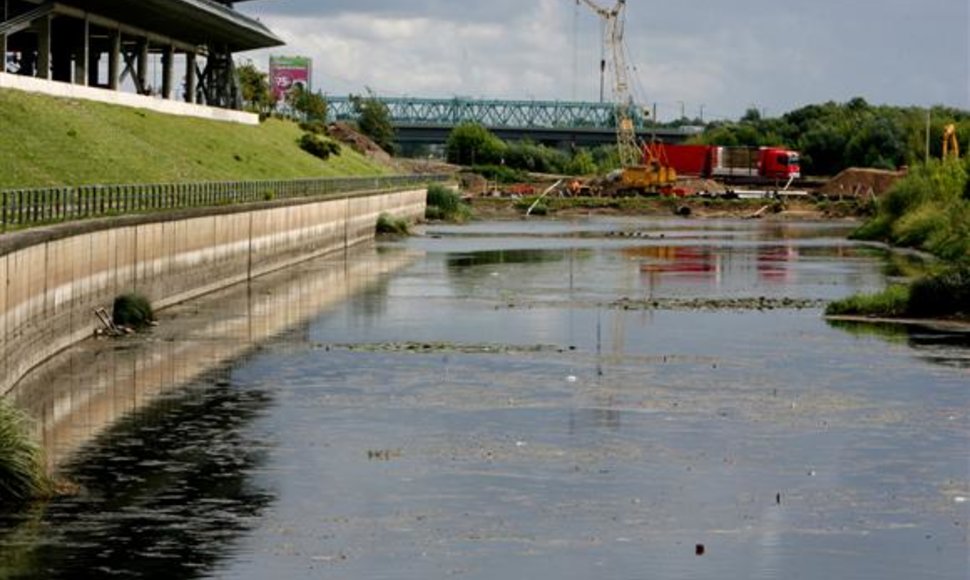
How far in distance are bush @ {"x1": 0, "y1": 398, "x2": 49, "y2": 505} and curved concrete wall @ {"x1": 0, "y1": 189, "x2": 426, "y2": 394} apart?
7.99 meters

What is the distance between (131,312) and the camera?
48.8 metres

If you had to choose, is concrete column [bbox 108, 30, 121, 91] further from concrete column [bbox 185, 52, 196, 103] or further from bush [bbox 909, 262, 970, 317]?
bush [bbox 909, 262, 970, 317]

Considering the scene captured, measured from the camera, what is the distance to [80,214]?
159 feet

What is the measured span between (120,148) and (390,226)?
108ft

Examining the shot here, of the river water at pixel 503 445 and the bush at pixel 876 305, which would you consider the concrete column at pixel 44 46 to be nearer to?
the river water at pixel 503 445

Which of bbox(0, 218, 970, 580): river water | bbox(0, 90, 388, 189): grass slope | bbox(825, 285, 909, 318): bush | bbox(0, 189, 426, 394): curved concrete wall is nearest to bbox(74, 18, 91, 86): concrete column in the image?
bbox(0, 90, 388, 189): grass slope

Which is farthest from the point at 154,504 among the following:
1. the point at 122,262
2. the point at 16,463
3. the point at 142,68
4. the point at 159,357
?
the point at 142,68

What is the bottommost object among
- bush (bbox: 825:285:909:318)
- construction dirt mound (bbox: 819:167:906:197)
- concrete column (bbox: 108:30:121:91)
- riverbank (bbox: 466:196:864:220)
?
riverbank (bbox: 466:196:864:220)

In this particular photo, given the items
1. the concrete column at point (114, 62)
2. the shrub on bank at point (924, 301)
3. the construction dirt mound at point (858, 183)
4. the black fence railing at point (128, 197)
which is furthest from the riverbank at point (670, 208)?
the shrub on bank at point (924, 301)

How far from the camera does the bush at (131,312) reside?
48547 mm

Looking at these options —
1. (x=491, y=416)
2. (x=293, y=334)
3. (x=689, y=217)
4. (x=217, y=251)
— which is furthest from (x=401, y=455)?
(x=689, y=217)

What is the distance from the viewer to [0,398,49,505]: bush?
86.0ft

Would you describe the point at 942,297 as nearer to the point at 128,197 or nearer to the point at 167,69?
the point at 128,197

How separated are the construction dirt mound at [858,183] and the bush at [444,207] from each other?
1363 inches
